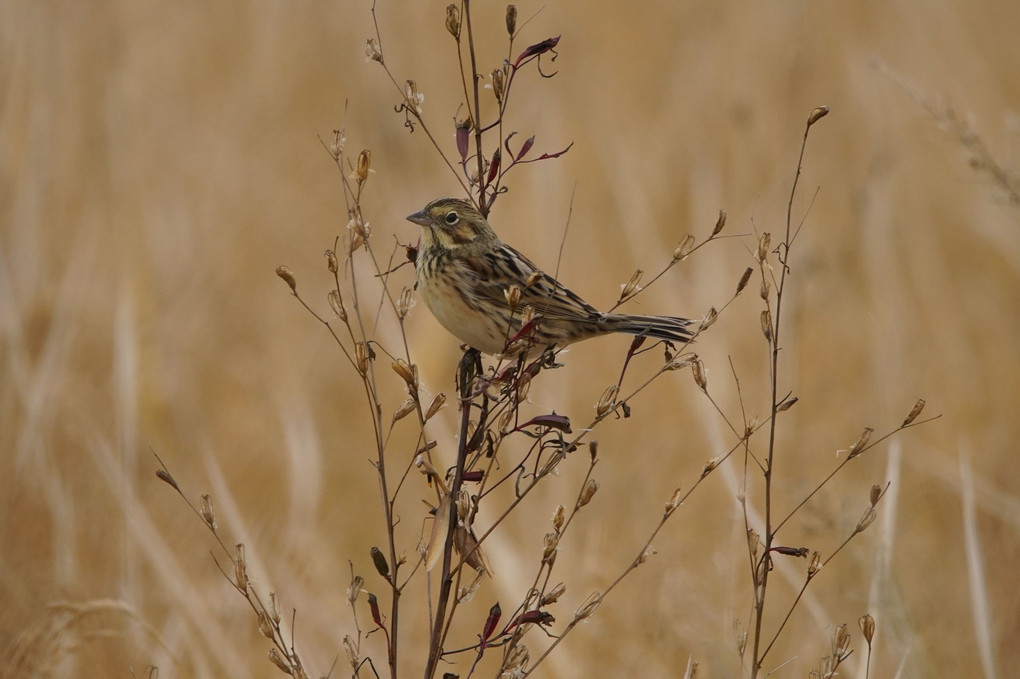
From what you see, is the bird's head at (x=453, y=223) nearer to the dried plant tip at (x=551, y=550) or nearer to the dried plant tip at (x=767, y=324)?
the dried plant tip at (x=767, y=324)

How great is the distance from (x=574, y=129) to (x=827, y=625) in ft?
20.2

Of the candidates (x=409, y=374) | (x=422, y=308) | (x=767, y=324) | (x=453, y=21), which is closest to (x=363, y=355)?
(x=409, y=374)

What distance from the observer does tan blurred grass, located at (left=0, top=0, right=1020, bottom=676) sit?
12.2ft

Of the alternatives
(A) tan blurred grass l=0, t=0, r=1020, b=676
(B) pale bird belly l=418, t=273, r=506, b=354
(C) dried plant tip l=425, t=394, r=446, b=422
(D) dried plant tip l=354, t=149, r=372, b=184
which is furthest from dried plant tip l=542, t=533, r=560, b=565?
(B) pale bird belly l=418, t=273, r=506, b=354

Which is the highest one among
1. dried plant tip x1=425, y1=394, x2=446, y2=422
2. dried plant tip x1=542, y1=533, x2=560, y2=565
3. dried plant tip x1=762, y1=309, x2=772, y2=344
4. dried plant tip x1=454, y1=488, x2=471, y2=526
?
dried plant tip x1=762, y1=309, x2=772, y2=344

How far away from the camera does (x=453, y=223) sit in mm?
3131

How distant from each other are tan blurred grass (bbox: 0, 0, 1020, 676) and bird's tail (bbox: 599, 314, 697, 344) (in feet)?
1.48

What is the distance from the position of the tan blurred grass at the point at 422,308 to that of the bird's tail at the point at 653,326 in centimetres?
45

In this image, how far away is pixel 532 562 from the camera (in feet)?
14.8

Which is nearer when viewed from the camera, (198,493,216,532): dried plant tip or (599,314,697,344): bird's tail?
(198,493,216,532): dried plant tip

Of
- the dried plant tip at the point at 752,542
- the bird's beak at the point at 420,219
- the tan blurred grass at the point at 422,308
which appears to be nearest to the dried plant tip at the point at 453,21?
the dried plant tip at the point at 752,542

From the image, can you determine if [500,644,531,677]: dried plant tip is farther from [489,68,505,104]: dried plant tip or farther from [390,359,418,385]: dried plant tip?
[489,68,505,104]: dried plant tip

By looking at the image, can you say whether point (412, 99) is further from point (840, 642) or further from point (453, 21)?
point (840, 642)

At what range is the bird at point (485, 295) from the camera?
3000 millimetres
